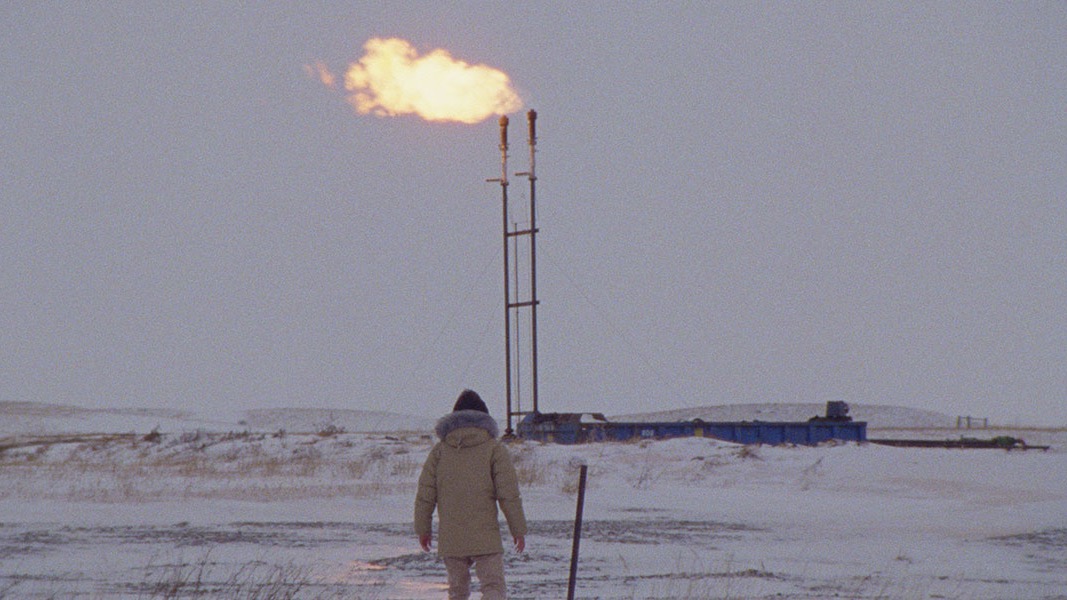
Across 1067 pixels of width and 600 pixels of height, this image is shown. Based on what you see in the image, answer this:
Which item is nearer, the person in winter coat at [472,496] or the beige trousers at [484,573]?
the person in winter coat at [472,496]

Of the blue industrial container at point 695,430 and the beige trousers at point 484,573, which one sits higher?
the blue industrial container at point 695,430

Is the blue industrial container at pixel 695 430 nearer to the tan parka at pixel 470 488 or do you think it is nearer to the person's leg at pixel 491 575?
the person's leg at pixel 491 575

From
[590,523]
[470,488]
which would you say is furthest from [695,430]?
[470,488]

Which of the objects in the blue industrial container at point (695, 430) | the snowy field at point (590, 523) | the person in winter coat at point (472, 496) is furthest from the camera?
the blue industrial container at point (695, 430)

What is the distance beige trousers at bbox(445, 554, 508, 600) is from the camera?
8.55 meters

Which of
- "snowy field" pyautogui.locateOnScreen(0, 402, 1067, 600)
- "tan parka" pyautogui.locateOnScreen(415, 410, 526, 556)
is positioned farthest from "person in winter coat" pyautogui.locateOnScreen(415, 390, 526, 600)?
"snowy field" pyautogui.locateOnScreen(0, 402, 1067, 600)

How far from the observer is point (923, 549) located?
15461 mm

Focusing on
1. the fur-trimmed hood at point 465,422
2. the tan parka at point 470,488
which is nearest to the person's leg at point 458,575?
the tan parka at point 470,488

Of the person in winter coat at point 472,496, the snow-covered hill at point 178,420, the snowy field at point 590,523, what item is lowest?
the snowy field at point 590,523

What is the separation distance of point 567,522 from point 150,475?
47.0 ft

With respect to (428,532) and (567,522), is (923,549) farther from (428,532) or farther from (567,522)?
(428,532)

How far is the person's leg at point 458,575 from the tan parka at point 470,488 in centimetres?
15

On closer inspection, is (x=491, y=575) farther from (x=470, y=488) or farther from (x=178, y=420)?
(x=178, y=420)

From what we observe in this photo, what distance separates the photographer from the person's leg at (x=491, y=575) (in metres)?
8.55
